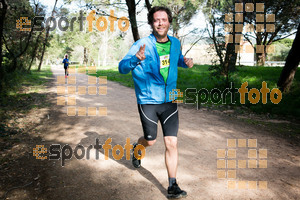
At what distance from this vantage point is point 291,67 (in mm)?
8594

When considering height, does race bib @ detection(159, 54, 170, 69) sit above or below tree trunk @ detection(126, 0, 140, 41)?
below

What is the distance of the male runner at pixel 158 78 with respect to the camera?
2.77 metres

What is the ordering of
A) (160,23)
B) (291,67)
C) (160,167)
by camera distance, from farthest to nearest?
1. (291,67)
2. (160,167)
3. (160,23)

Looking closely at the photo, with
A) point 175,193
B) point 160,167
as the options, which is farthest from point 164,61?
point 160,167

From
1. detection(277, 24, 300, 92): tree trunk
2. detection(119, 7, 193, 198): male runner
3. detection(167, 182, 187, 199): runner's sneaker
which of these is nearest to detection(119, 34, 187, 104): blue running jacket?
detection(119, 7, 193, 198): male runner

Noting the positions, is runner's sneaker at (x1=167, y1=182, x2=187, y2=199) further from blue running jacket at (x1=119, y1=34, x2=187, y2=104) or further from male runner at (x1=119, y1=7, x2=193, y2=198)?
blue running jacket at (x1=119, y1=34, x2=187, y2=104)

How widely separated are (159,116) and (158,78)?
54 centimetres

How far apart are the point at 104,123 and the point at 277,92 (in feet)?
22.7

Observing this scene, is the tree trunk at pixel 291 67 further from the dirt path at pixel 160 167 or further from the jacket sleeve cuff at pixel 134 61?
the jacket sleeve cuff at pixel 134 61

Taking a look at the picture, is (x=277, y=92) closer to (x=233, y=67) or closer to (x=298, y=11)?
(x=233, y=67)

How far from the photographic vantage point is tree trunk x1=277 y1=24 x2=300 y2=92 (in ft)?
27.8

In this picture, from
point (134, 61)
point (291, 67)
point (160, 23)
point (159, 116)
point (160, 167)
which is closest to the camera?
point (134, 61)

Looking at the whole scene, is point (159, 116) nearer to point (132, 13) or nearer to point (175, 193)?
point (175, 193)

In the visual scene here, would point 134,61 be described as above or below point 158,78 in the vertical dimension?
A: above
